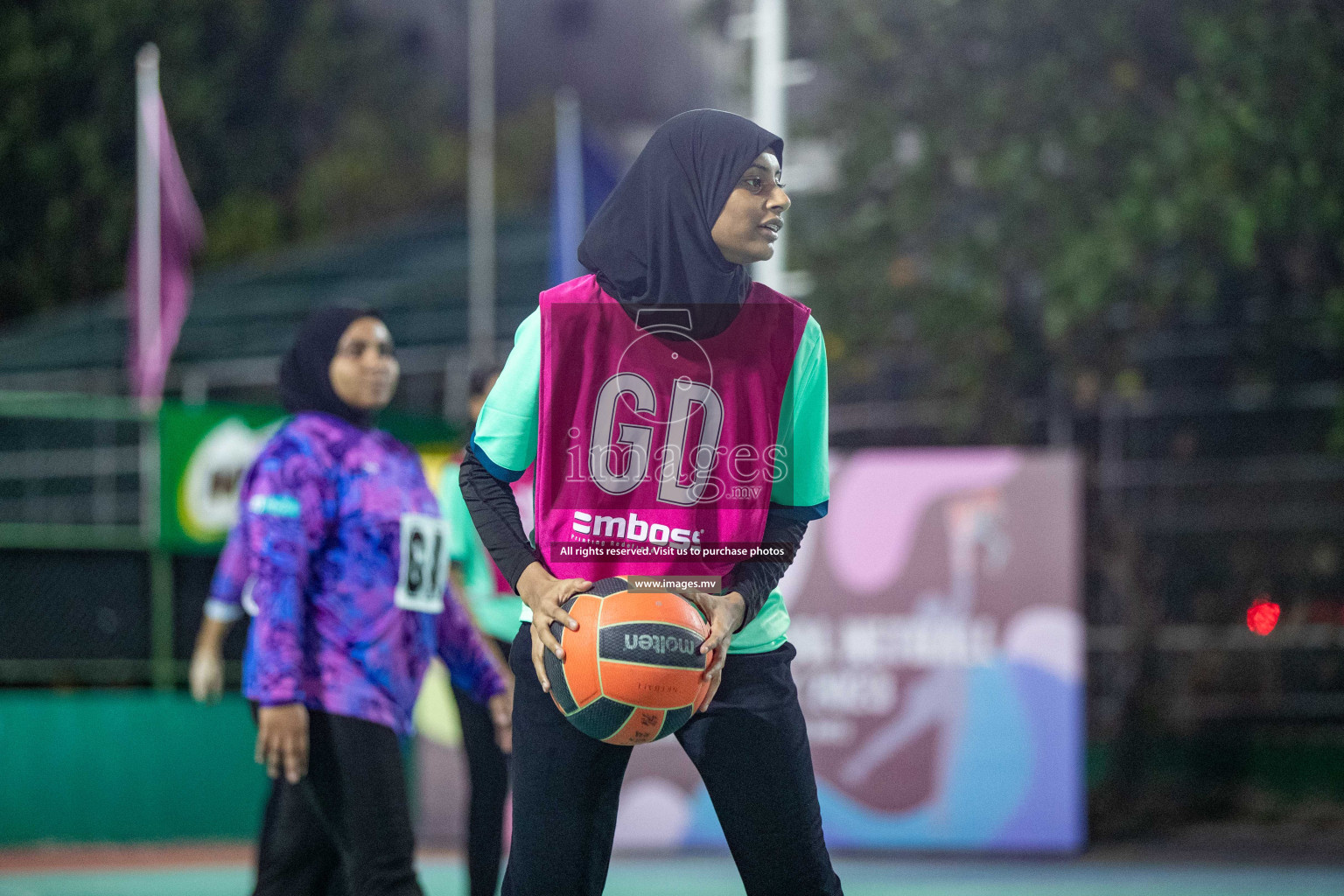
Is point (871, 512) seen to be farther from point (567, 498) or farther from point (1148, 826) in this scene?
point (567, 498)

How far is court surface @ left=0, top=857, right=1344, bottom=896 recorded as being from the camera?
8594 mm

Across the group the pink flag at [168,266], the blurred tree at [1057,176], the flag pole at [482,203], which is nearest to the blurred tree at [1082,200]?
the blurred tree at [1057,176]

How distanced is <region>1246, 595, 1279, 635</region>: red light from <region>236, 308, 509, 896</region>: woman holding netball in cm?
892

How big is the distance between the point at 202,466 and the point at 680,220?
8.95m

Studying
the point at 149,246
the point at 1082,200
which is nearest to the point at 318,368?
the point at 1082,200

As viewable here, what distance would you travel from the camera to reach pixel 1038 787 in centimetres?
986

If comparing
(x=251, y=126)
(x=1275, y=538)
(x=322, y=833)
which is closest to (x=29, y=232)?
(x=251, y=126)

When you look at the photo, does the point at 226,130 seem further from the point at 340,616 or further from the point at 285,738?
Result: the point at 285,738

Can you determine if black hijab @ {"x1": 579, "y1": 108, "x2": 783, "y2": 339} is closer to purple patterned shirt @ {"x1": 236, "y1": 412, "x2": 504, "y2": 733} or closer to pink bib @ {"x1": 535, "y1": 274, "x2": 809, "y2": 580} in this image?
pink bib @ {"x1": 535, "y1": 274, "x2": 809, "y2": 580}

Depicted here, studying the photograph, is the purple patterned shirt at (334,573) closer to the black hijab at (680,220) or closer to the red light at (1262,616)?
the black hijab at (680,220)

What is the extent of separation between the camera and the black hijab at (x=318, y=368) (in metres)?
4.60

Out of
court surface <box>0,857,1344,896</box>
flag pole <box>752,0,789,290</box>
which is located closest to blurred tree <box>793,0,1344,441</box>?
flag pole <box>752,0,789,290</box>

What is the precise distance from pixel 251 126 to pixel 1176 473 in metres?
24.1

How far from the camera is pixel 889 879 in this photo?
912cm
